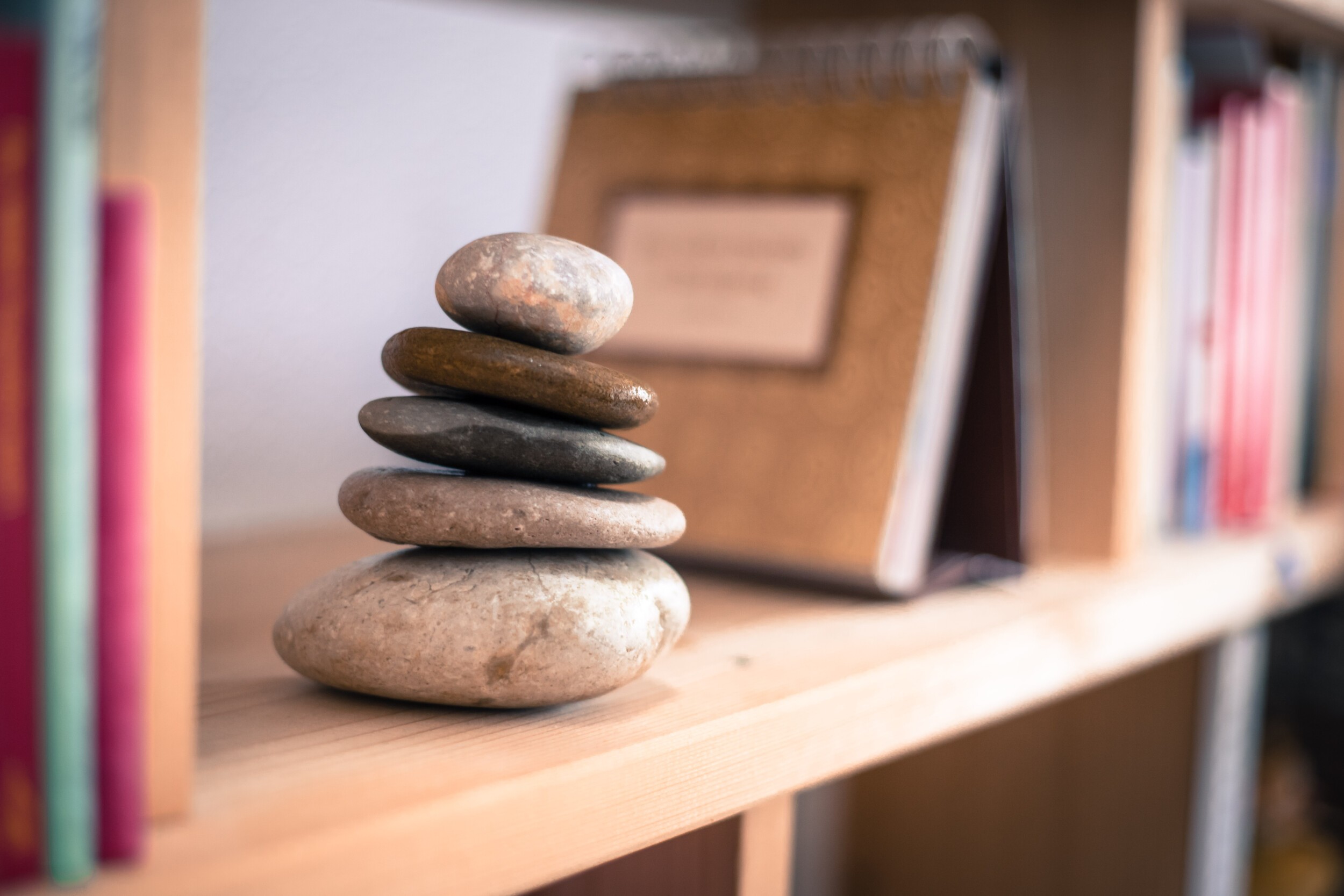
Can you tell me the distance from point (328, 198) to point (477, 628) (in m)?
0.58

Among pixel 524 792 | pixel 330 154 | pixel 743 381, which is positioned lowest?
pixel 524 792

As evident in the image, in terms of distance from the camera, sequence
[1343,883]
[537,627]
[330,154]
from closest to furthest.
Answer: [537,627] < [330,154] < [1343,883]

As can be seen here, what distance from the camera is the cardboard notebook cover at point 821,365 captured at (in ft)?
2.39

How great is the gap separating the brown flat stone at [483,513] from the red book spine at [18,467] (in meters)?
0.17

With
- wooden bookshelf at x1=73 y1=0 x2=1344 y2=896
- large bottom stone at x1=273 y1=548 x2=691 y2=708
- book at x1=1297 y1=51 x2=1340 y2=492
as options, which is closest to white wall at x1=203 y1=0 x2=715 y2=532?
wooden bookshelf at x1=73 y1=0 x2=1344 y2=896

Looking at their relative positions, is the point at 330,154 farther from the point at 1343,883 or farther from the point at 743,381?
the point at 1343,883

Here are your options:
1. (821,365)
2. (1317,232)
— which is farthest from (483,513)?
(1317,232)

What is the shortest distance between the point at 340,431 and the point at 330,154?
0.22m

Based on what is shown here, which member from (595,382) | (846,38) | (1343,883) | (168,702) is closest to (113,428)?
(168,702)

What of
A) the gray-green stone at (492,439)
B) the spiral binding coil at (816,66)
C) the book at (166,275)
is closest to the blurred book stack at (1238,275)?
the spiral binding coil at (816,66)

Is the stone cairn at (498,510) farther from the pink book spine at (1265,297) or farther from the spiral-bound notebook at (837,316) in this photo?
the pink book spine at (1265,297)

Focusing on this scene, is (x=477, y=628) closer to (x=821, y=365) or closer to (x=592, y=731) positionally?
(x=592, y=731)

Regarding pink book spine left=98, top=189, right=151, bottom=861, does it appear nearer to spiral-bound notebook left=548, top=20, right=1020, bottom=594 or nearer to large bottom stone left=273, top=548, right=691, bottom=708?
large bottom stone left=273, top=548, right=691, bottom=708

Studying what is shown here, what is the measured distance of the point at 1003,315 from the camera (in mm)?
755
